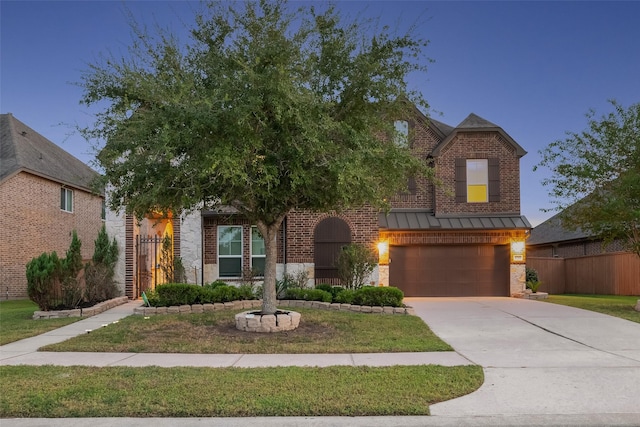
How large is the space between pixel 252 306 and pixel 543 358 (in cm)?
868

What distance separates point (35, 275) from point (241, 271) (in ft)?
21.7

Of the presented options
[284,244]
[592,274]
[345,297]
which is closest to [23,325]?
[345,297]

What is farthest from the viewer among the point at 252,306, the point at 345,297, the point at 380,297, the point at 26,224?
the point at 26,224

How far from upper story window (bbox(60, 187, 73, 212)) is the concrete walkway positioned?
13.0m

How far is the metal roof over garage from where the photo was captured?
62.5 feet

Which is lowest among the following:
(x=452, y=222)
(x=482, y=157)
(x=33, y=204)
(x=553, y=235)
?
(x=553, y=235)

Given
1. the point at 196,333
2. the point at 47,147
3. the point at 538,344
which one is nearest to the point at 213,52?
the point at 196,333

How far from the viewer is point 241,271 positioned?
18.4m

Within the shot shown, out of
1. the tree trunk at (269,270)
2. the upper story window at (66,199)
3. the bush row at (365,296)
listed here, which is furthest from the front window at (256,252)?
the upper story window at (66,199)

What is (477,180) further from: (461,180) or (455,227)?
(455,227)

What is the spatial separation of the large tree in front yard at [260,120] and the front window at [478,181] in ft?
29.9

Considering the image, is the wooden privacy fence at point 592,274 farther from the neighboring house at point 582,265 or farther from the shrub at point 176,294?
the shrub at point 176,294

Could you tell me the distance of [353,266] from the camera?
1708 centimetres

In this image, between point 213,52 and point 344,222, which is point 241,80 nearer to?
point 213,52
